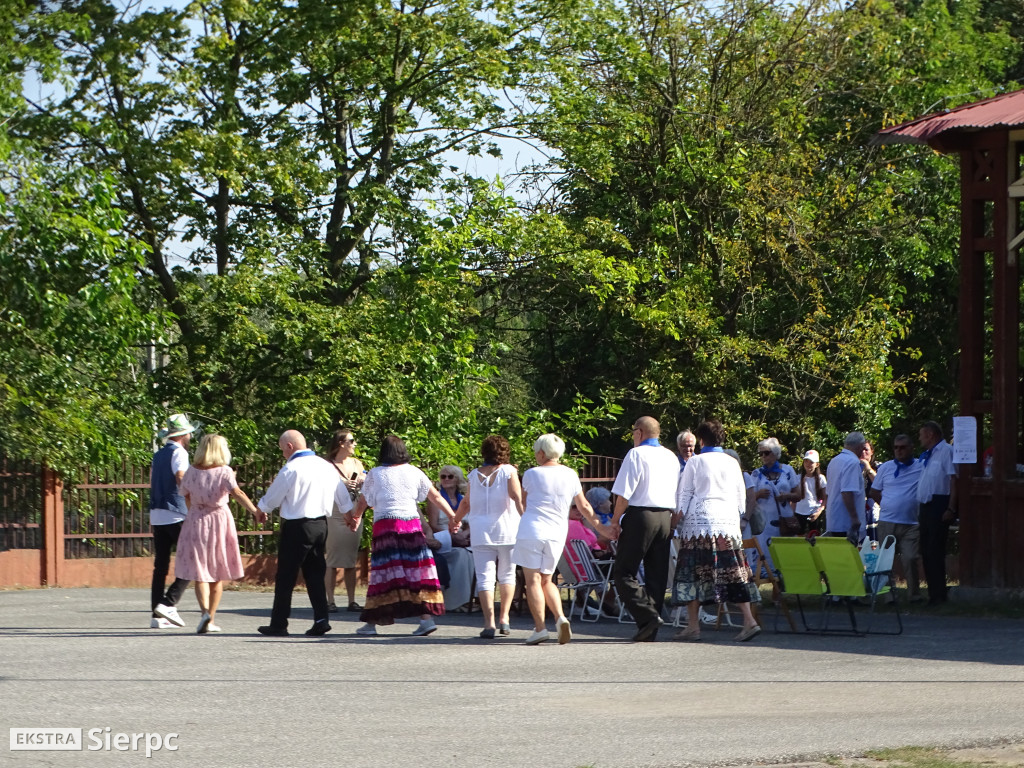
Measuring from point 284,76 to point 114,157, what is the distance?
2.92 m

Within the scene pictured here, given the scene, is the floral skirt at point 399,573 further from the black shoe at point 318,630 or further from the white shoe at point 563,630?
the white shoe at point 563,630

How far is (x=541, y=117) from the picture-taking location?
931 inches

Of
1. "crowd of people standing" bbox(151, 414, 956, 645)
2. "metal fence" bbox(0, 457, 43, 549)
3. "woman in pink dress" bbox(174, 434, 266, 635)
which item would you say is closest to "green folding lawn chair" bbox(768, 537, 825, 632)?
"crowd of people standing" bbox(151, 414, 956, 645)

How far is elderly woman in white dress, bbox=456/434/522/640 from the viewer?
40.5 feet

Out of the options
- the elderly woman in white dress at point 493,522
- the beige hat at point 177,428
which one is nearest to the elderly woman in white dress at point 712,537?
the elderly woman in white dress at point 493,522

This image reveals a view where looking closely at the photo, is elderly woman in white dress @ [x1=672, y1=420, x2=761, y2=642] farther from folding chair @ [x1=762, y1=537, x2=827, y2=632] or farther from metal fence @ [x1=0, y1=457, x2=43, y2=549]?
metal fence @ [x1=0, y1=457, x2=43, y2=549]

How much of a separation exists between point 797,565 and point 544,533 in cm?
222

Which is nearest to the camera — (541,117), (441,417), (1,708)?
(1,708)

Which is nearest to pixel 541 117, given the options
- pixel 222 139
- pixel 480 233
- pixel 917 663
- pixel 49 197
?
pixel 480 233

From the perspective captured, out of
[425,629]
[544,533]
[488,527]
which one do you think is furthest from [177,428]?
[544,533]

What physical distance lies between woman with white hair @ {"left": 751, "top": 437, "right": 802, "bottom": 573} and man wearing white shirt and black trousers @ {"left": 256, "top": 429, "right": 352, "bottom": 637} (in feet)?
17.0

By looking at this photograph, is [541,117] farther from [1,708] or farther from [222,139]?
[1,708]

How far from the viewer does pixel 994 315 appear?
1537cm

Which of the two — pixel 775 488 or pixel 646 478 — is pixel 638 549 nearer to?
pixel 646 478
